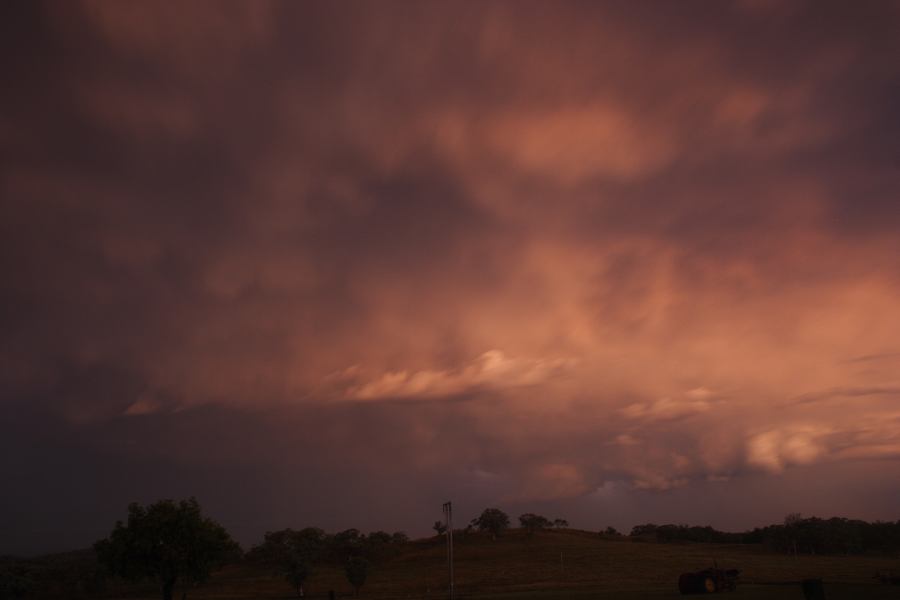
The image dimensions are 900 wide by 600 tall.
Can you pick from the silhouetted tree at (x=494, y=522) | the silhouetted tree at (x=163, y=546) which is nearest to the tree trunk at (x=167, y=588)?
the silhouetted tree at (x=163, y=546)

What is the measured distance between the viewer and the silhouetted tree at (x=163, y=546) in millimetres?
63781

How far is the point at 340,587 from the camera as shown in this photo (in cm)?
10994

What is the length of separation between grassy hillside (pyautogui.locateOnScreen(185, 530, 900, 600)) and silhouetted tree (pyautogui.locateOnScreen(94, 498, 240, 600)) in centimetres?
3257

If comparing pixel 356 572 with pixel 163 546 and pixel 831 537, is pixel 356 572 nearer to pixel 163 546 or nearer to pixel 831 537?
pixel 163 546

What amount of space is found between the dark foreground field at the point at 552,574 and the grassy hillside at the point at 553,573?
129 mm

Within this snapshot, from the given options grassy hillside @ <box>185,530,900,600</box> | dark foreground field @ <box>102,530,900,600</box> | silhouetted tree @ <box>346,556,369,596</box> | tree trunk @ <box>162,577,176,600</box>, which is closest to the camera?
tree trunk @ <box>162,577,176,600</box>

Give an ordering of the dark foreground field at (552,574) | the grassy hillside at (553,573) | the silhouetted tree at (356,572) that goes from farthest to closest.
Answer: the silhouetted tree at (356,572) < the grassy hillside at (553,573) < the dark foreground field at (552,574)

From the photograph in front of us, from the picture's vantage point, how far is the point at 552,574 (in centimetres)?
10644

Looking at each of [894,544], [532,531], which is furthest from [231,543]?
[894,544]

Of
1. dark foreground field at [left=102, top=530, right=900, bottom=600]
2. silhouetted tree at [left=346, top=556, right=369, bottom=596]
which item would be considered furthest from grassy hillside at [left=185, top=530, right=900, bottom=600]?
silhouetted tree at [left=346, top=556, right=369, bottom=596]

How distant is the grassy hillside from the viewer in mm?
75381

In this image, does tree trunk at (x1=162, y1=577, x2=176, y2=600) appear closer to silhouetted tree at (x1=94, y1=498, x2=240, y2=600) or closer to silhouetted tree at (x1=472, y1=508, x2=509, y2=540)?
silhouetted tree at (x1=94, y1=498, x2=240, y2=600)

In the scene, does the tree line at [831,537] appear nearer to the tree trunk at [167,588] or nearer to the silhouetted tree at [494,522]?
the silhouetted tree at [494,522]

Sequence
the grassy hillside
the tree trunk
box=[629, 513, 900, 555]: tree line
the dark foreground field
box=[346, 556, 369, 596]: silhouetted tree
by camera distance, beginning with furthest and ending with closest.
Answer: box=[629, 513, 900, 555]: tree line, box=[346, 556, 369, 596]: silhouetted tree, the grassy hillside, the dark foreground field, the tree trunk
